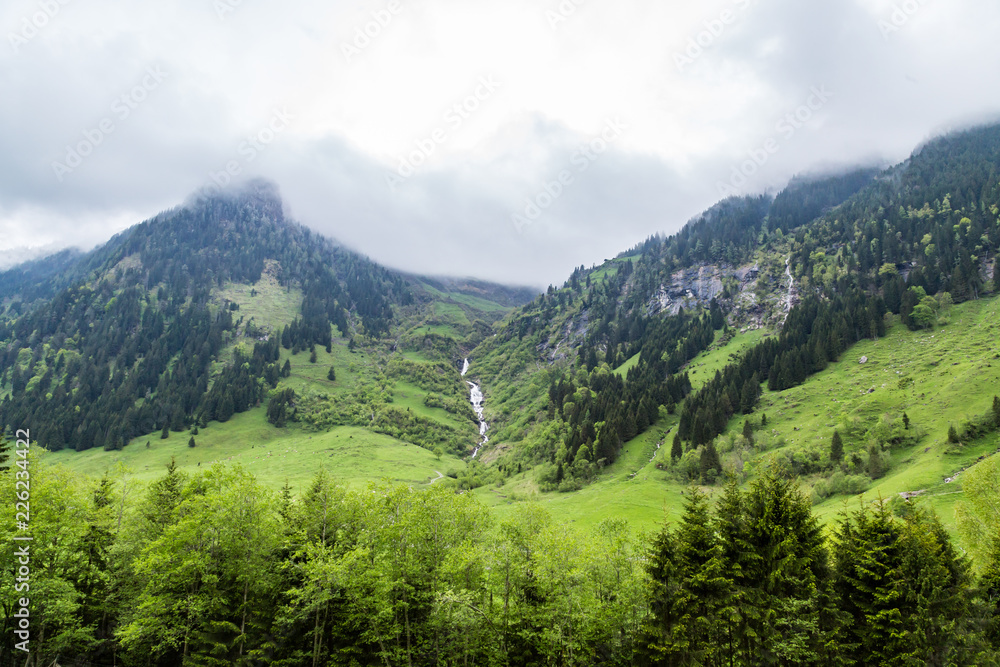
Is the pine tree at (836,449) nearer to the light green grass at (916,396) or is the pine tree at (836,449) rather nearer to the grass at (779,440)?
the light green grass at (916,396)

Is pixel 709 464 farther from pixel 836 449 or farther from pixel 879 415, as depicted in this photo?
pixel 879 415

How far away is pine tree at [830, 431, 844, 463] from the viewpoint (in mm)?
87494

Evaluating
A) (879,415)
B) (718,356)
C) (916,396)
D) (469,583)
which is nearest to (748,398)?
(879,415)

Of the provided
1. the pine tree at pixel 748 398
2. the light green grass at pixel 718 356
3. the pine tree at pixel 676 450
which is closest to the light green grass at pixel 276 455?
the pine tree at pixel 676 450

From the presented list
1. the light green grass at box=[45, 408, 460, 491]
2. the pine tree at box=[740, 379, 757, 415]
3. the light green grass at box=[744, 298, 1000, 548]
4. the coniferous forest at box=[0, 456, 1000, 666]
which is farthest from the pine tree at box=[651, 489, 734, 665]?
the pine tree at box=[740, 379, 757, 415]

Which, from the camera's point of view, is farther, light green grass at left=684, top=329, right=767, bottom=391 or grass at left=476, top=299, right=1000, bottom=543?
light green grass at left=684, top=329, right=767, bottom=391

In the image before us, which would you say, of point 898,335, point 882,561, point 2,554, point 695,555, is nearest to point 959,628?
point 882,561

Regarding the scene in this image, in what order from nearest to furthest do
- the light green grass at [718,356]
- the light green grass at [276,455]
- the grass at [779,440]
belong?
1. the grass at [779,440]
2. the light green grass at [276,455]
3. the light green grass at [718,356]

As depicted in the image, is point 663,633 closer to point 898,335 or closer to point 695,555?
point 695,555

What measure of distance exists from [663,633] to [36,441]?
734ft

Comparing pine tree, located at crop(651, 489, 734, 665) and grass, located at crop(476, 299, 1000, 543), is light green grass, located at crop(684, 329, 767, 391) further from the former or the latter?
pine tree, located at crop(651, 489, 734, 665)

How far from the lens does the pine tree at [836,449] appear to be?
8749cm

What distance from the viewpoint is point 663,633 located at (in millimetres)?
32438

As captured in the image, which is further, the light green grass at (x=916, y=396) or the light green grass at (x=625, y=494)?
the light green grass at (x=625, y=494)
